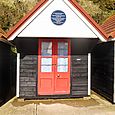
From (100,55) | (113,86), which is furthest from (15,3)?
(113,86)

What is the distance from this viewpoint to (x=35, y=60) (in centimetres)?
1098

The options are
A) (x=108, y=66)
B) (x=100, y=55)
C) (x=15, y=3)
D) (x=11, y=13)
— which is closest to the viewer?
(x=108, y=66)

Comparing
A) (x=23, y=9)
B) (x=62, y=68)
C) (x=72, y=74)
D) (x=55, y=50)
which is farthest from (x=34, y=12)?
(x=23, y=9)

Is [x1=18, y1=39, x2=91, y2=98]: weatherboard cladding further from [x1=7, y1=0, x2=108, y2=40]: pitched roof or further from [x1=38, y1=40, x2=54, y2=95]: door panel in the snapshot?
[x1=7, y1=0, x2=108, y2=40]: pitched roof

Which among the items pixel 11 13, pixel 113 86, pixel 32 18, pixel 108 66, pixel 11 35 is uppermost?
pixel 11 13

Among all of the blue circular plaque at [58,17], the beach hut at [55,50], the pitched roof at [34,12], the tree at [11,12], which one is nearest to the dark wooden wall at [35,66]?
the beach hut at [55,50]

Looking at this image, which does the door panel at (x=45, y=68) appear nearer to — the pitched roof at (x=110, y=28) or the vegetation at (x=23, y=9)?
the pitched roof at (x=110, y=28)

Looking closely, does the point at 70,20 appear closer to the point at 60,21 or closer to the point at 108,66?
the point at 60,21

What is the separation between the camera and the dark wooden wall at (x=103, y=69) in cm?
1045

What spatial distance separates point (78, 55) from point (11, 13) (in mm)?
16602

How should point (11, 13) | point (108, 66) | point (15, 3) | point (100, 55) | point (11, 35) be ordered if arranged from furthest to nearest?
point (15, 3), point (11, 13), point (100, 55), point (108, 66), point (11, 35)

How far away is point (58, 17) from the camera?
10.4 metres

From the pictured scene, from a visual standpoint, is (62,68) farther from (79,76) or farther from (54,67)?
(79,76)

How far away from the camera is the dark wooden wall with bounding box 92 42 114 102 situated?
34.3 feet
